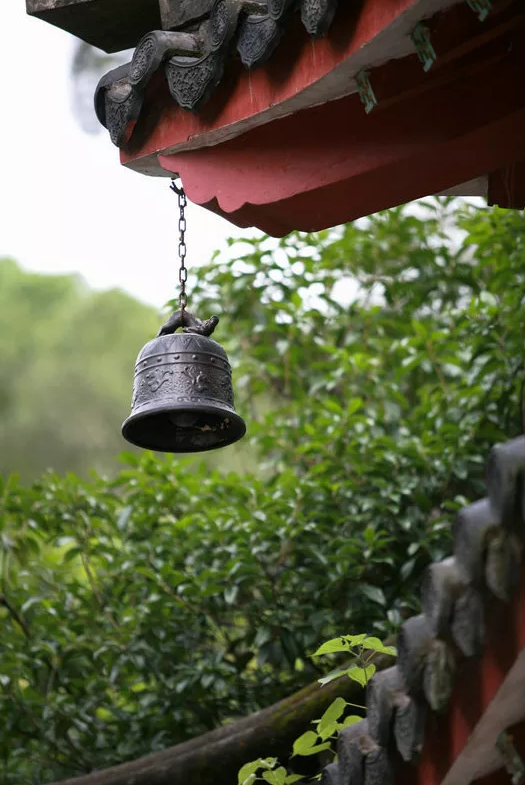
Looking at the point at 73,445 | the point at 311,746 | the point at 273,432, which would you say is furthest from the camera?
the point at 73,445

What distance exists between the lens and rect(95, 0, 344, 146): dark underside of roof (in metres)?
2.31

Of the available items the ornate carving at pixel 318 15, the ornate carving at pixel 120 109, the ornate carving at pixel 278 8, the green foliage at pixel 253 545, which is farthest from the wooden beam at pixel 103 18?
the green foliage at pixel 253 545

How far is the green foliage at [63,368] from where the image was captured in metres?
14.2

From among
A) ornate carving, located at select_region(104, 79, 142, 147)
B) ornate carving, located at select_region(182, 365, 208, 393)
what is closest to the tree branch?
ornate carving, located at select_region(182, 365, 208, 393)

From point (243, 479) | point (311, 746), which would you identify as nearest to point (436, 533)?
point (243, 479)

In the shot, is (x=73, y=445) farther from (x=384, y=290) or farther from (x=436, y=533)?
(x=436, y=533)

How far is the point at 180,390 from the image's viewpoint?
278 cm

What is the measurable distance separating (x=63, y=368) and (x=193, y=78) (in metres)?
13.5

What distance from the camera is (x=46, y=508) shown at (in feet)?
15.3

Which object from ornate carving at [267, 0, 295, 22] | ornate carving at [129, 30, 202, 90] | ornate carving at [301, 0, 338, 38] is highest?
ornate carving at [129, 30, 202, 90]

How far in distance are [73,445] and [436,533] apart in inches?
419

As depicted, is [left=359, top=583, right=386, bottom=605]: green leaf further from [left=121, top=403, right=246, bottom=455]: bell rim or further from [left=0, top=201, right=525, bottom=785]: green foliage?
[left=121, top=403, right=246, bottom=455]: bell rim

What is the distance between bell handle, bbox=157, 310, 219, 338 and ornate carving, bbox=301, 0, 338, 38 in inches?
34.3

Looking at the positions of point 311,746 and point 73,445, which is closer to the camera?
point 311,746
